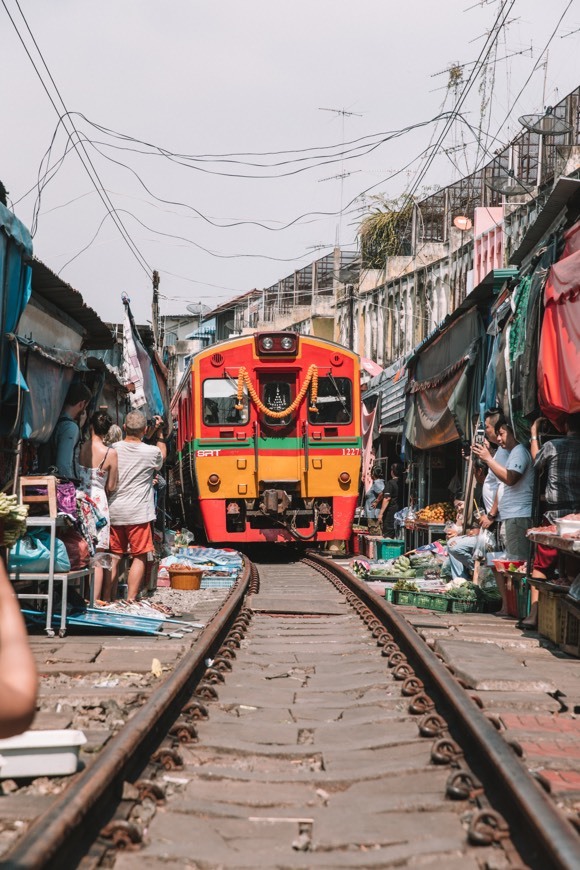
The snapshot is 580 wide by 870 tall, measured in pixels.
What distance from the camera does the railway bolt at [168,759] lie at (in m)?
4.23

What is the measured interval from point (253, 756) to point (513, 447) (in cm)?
561

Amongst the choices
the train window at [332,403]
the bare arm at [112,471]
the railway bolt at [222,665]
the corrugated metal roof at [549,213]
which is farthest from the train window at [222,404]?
the railway bolt at [222,665]

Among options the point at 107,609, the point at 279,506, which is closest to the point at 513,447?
the point at 107,609

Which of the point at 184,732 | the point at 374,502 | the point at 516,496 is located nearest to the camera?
the point at 184,732

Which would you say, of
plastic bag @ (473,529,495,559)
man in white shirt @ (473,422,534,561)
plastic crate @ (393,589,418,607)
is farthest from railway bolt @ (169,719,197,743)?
plastic bag @ (473,529,495,559)

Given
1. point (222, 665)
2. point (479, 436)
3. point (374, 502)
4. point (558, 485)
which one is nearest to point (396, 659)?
point (222, 665)

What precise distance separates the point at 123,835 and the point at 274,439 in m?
12.9

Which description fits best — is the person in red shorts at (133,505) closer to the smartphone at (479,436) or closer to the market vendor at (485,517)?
the market vendor at (485,517)

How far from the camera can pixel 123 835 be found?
10.9ft

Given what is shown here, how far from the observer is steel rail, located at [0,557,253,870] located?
2.88m

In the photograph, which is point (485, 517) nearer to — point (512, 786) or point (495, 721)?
point (495, 721)

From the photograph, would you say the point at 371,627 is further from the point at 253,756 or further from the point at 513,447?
the point at 253,756

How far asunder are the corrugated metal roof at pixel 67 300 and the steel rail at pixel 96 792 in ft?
15.1

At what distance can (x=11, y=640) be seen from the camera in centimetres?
221
